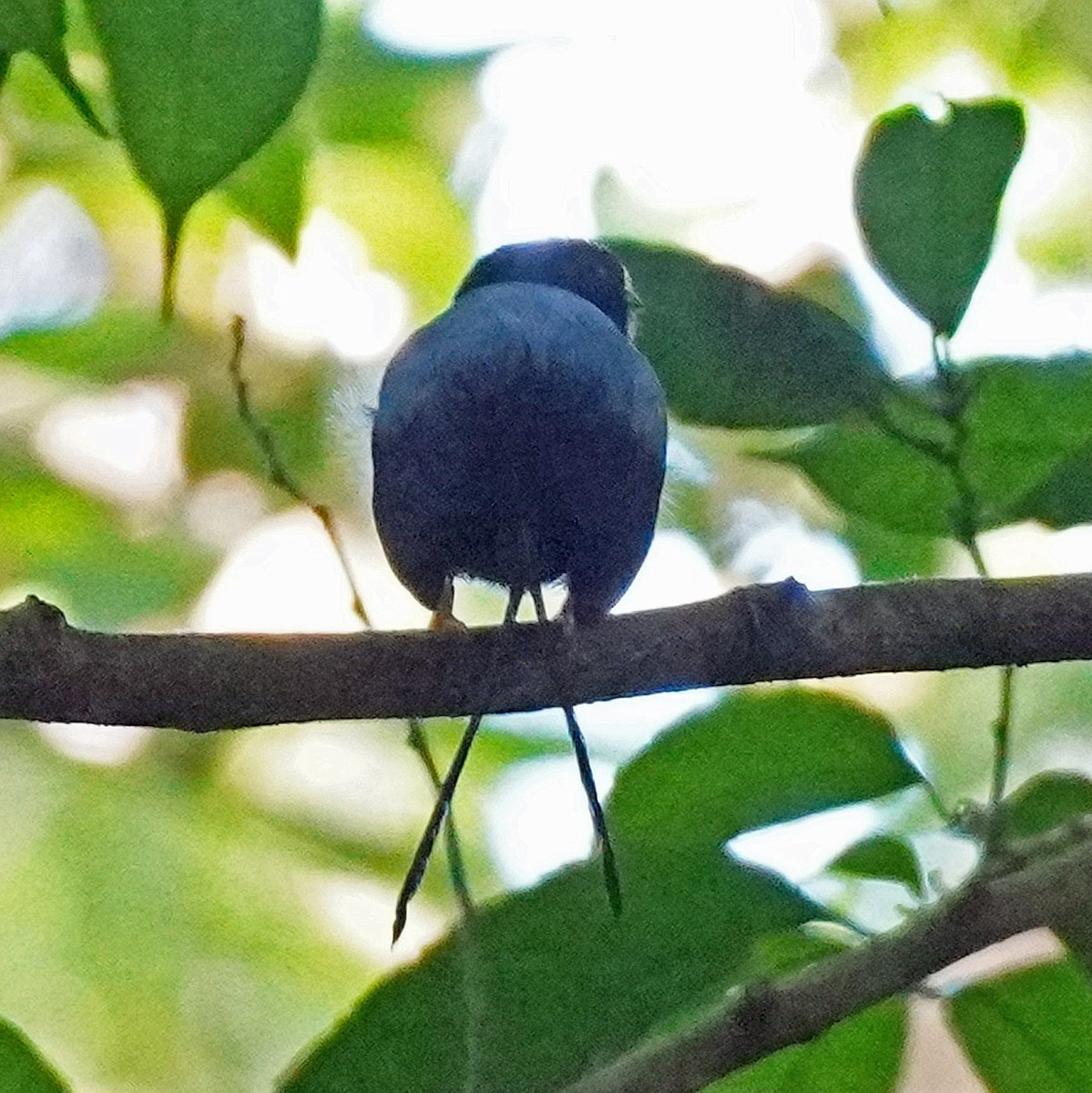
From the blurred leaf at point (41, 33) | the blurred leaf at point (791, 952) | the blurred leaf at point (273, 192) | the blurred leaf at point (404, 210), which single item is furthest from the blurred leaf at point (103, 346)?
the blurred leaf at point (791, 952)

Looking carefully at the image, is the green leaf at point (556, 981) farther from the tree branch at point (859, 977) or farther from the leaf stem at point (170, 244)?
the leaf stem at point (170, 244)

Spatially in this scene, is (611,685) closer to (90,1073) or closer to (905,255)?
(905,255)

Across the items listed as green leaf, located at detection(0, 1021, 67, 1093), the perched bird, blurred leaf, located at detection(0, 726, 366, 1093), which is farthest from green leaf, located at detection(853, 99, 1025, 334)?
blurred leaf, located at detection(0, 726, 366, 1093)

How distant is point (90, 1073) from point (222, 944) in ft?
0.38

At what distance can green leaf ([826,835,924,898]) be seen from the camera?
0.60m

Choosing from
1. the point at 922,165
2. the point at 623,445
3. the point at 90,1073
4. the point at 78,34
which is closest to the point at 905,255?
the point at 922,165

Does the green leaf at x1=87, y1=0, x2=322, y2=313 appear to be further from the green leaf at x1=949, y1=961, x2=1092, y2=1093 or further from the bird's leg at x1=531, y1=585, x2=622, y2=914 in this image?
the green leaf at x1=949, y1=961, x2=1092, y2=1093

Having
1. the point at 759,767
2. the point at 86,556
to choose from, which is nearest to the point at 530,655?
the point at 759,767

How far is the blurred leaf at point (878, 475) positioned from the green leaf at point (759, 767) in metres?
0.09

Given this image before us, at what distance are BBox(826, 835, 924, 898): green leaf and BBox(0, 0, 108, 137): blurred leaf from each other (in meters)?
0.40

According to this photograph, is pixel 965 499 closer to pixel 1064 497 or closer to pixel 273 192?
pixel 1064 497

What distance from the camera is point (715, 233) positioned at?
3.82ft

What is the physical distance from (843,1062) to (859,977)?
82 millimetres

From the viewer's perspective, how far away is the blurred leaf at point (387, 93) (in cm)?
103
